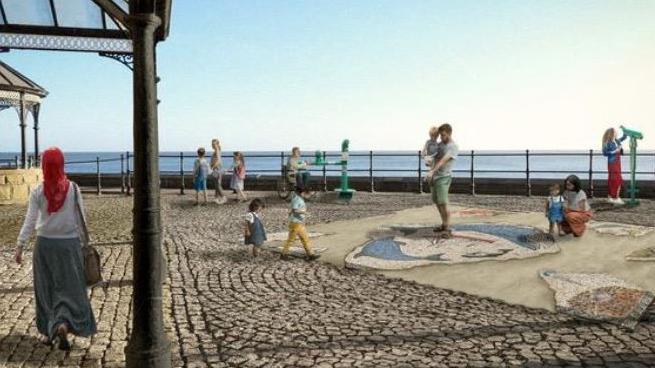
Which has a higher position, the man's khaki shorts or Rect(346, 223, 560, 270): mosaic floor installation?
the man's khaki shorts

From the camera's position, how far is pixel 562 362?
3.85 meters

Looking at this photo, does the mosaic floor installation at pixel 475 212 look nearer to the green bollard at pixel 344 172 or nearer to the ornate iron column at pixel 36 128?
the green bollard at pixel 344 172

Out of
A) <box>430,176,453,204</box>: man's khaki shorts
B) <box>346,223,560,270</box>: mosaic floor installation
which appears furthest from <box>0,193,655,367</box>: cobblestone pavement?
<box>430,176,453,204</box>: man's khaki shorts

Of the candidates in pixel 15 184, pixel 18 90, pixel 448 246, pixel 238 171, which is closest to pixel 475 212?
pixel 448 246

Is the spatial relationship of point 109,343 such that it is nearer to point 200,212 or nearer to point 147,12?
point 147,12

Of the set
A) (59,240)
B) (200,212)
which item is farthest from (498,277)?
(200,212)

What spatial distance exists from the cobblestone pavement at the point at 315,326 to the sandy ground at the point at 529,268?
274 millimetres

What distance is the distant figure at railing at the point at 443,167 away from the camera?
27.2ft

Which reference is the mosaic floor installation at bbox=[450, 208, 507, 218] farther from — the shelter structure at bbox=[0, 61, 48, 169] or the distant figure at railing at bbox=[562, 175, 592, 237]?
the shelter structure at bbox=[0, 61, 48, 169]

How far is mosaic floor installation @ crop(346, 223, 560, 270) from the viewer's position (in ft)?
23.5

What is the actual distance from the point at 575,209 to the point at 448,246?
2.19 metres

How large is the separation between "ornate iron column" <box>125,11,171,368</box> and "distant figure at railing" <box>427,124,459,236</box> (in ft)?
18.0

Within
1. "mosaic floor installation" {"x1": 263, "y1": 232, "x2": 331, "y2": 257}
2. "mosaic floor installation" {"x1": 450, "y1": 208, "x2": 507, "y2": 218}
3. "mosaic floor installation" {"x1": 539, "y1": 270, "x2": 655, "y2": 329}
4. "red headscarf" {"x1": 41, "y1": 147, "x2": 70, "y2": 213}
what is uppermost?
"red headscarf" {"x1": 41, "y1": 147, "x2": 70, "y2": 213}

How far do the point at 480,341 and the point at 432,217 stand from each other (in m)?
6.75
